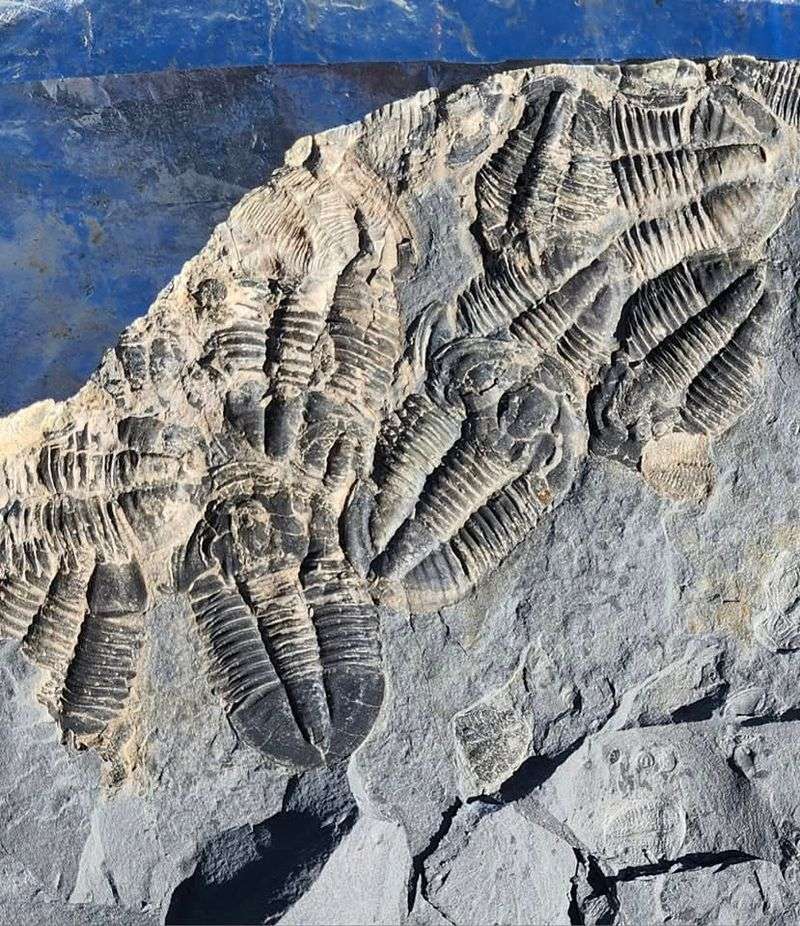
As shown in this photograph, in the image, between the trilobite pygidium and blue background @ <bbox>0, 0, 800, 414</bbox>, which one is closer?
the trilobite pygidium

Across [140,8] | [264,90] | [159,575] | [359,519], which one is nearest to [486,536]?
[359,519]

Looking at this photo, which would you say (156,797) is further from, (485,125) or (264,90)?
(264,90)

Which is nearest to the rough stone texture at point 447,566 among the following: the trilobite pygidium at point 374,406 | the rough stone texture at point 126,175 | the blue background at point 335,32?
the trilobite pygidium at point 374,406

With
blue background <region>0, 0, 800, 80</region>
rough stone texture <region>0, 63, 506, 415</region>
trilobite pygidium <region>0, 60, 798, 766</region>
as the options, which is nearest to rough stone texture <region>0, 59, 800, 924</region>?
trilobite pygidium <region>0, 60, 798, 766</region>

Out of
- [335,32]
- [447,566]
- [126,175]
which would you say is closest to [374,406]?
[447,566]

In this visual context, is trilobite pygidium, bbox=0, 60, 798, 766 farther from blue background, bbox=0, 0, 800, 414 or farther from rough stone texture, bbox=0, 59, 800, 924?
blue background, bbox=0, 0, 800, 414

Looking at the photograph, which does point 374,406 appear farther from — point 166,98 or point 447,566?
point 166,98

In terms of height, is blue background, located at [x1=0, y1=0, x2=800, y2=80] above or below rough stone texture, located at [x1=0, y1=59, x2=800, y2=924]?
above
